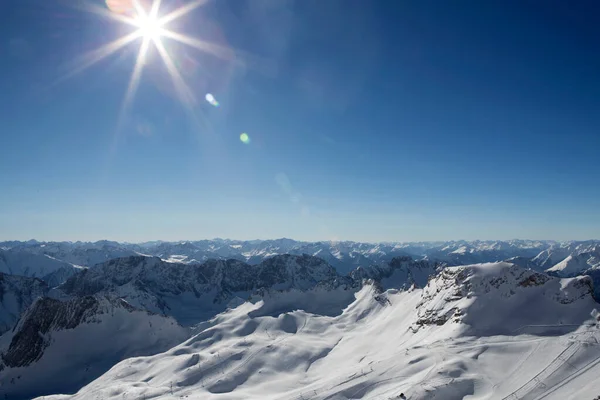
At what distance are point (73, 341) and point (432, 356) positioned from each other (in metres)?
160

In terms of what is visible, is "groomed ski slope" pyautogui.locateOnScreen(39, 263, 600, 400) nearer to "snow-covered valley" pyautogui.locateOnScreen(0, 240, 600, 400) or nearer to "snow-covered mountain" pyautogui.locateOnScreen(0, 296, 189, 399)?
"snow-covered valley" pyautogui.locateOnScreen(0, 240, 600, 400)

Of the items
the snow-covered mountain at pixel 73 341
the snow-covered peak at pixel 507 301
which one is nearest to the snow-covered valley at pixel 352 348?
the snow-covered peak at pixel 507 301

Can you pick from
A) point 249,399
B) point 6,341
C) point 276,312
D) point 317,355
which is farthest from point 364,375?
point 6,341

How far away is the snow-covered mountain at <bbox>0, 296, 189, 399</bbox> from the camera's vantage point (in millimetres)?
136875

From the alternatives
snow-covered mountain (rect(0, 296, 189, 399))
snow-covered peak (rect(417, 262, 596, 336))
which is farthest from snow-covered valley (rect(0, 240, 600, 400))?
snow-covered mountain (rect(0, 296, 189, 399))

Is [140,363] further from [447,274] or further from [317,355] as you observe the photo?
[447,274]

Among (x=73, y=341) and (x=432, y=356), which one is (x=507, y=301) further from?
(x=73, y=341)

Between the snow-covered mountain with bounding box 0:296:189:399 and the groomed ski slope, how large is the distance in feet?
103

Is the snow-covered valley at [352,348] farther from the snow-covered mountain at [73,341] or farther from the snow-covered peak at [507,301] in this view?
the snow-covered mountain at [73,341]

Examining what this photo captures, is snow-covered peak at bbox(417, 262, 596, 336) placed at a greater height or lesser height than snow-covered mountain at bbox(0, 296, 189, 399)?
greater

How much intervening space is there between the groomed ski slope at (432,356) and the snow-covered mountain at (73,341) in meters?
31.3

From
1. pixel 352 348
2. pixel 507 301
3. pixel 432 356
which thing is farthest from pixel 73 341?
pixel 507 301

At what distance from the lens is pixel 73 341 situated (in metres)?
158

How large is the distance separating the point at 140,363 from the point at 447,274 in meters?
111
